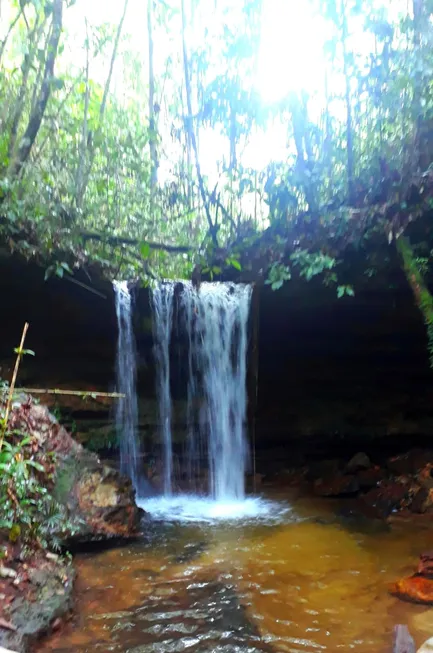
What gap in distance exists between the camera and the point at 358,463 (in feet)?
26.7

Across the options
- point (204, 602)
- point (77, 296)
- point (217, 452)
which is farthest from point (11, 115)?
point (204, 602)

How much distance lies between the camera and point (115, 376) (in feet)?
27.4

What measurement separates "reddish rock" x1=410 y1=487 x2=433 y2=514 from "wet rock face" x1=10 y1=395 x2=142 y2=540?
3.73 m

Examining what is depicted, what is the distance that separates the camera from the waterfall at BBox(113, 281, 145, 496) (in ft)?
26.6

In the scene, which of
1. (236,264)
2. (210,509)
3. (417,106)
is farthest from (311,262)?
(210,509)

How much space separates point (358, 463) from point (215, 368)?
297 cm

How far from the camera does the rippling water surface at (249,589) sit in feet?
10.8

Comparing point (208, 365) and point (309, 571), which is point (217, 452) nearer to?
point (208, 365)

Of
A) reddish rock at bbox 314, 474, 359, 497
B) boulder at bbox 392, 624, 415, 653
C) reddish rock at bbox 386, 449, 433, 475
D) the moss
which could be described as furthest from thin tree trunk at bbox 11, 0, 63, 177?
reddish rock at bbox 386, 449, 433, 475

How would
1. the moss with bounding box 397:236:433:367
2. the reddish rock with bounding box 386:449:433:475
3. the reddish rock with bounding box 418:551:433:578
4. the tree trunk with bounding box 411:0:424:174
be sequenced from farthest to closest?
the reddish rock with bounding box 386:449:433:475 → the tree trunk with bounding box 411:0:424:174 → the moss with bounding box 397:236:433:367 → the reddish rock with bounding box 418:551:433:578

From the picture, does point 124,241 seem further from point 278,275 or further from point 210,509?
point 210,509

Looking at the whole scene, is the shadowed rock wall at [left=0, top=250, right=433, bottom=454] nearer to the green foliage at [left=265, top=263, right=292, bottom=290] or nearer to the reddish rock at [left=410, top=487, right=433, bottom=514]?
the green foliage at [left=265, top=263, right=292, bottom=290]

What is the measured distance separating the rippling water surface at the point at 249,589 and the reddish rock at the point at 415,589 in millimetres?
75

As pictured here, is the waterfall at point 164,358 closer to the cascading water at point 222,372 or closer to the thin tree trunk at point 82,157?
the cascading water at point 222,372
